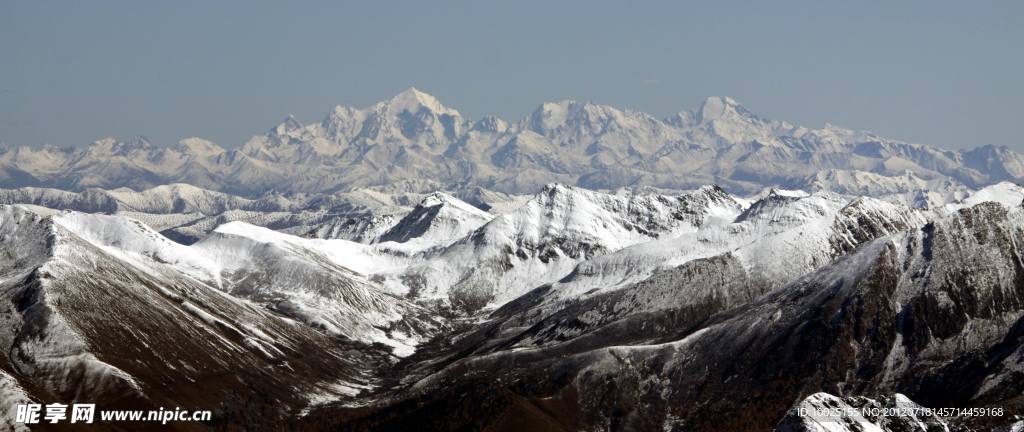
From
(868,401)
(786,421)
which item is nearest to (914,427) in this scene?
(868,401)

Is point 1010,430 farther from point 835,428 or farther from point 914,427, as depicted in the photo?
point 835,428

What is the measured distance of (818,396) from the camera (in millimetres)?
189625

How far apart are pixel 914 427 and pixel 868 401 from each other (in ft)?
24.8

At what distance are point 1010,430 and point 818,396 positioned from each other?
27800mm

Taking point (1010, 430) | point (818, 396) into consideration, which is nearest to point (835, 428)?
point (818, 396)

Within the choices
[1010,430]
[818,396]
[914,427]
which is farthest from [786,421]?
[1010,430]

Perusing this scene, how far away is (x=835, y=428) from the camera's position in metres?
185

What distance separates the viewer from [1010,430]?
188 meters

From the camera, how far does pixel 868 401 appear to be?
196250mm

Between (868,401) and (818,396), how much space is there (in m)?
11.4

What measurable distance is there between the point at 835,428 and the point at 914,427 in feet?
51.5

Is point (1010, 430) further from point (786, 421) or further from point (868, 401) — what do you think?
point (786, 421)

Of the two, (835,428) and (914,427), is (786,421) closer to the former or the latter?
(835,428)

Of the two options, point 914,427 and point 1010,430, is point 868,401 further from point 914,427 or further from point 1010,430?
point 1010,430
